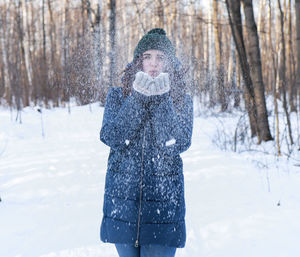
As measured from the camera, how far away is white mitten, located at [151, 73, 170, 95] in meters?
1.10

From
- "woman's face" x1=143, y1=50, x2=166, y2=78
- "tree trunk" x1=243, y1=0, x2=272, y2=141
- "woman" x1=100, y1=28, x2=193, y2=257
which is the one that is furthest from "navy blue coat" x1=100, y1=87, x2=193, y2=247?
"tree trunk" x1=243, y1=0, x2=272, y2=141

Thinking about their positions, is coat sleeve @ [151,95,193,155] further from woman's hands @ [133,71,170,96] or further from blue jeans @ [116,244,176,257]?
blue jeans @ [116,244,176,257]

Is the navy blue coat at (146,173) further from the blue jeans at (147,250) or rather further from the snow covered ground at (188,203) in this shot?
the snow covered ground at (188,203)

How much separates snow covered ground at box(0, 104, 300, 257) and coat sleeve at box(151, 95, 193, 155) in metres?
1.23

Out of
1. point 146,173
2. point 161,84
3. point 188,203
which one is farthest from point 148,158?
point 188,203

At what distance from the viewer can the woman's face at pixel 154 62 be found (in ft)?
3.92

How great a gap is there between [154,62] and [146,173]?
17.7 inches

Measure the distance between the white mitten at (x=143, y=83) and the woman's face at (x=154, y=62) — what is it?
96mm

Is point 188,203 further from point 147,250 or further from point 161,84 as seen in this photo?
point 161,84

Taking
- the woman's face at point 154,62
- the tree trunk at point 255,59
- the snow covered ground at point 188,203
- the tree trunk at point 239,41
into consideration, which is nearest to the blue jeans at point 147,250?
the woman's face at point 154,62

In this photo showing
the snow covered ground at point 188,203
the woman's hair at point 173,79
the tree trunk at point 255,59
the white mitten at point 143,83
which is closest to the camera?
the white mitten at point 143,83

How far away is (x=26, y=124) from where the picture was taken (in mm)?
7855

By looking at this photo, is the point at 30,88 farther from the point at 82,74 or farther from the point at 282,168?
the point at 82,74

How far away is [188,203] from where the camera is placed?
3.07 meters
